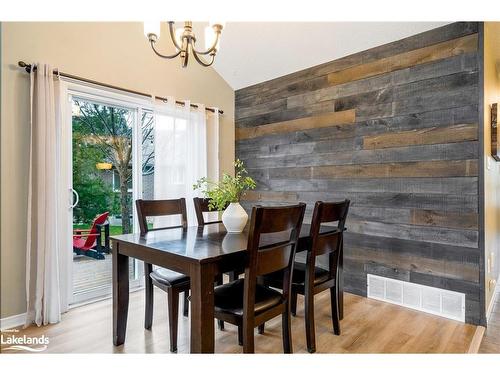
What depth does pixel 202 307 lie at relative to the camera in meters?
1.50

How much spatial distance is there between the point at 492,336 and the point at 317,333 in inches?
47.8

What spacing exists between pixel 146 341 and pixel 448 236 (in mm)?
2382

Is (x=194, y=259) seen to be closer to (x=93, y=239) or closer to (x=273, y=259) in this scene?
(x=273, y=259)

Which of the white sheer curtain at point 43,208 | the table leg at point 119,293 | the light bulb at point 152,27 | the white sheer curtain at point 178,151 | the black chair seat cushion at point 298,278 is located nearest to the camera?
the light bulb at point 152,27

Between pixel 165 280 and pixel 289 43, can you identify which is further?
pixel 289 43

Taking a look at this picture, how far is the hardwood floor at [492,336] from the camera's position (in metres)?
2.04

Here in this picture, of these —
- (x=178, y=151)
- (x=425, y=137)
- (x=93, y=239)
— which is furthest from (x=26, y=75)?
(x=425, y=137)

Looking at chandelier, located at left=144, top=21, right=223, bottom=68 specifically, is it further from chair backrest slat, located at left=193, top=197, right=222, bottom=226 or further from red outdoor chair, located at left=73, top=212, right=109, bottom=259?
red outdoor chair, located at left=73, top=212, right=109, bottom=259

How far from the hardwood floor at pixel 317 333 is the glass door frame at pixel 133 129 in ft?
0.84

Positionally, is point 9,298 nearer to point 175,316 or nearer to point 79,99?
point 175,316

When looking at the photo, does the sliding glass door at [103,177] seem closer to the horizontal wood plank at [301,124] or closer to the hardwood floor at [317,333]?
the hardwood floor at [317,333]

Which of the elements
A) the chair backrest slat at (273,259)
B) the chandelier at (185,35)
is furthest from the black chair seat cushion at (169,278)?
the chandelier at (185,35)

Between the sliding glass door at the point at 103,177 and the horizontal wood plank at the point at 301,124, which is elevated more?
the horizontal wood plank at the point at 301,124
